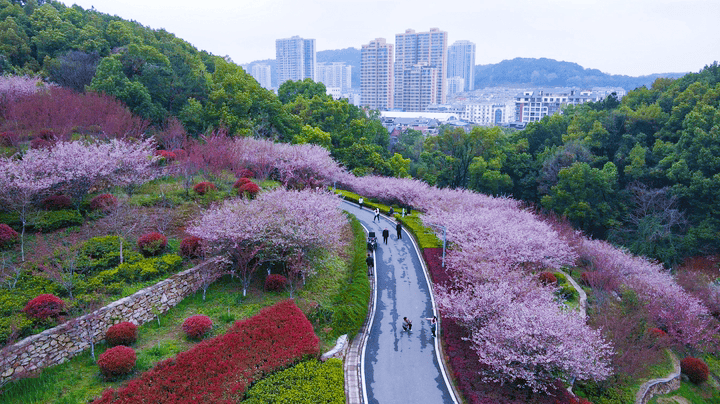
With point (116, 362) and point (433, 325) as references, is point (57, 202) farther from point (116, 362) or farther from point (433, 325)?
point (433, 325)

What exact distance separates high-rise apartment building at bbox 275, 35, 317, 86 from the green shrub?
17958 cm

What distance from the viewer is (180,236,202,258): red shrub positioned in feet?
55.8

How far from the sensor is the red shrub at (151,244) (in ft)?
54.0

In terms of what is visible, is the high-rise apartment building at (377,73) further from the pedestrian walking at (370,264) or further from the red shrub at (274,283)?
the red shrub at (274,283)

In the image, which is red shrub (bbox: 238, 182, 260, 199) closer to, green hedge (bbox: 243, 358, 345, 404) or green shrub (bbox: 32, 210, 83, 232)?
green shrub (bbox: 32, 210, 83, 232)

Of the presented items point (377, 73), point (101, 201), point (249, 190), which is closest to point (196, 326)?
point (101, 201)

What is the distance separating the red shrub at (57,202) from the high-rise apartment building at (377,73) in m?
134

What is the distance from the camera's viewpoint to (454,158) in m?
46.2

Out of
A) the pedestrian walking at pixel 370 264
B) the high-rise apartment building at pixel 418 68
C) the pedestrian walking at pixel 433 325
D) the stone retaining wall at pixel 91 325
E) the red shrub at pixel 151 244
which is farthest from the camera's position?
the high-rise apartment building at pixel 418 68

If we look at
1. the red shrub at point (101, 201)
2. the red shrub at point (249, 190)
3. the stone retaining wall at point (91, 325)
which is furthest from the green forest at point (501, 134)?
the stone retaining wall at point (91, 325)

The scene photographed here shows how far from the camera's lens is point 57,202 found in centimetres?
1852

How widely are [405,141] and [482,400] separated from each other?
53877 mm

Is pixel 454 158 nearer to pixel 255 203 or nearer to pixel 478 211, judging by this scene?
pixel 478 211

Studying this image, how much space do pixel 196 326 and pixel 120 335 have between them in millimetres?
2107
